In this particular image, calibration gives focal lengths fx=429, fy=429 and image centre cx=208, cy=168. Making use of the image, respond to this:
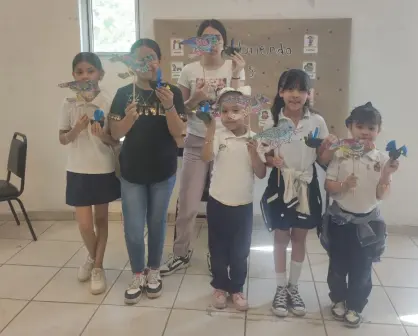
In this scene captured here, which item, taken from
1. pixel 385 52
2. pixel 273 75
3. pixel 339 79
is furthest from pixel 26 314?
pixel 385 52

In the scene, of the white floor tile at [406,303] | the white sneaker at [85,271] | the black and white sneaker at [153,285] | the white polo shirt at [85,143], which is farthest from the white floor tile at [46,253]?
A: the white floor tile at [406,303]

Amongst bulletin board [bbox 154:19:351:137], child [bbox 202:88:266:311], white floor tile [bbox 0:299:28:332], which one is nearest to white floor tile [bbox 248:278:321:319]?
child [bbox 202:88:266:311]

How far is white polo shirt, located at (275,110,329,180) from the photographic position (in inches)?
79.1

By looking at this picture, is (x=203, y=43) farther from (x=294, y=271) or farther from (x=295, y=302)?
(x=295, y=302)

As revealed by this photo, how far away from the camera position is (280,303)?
7.12 feet

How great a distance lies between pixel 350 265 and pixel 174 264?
107cm

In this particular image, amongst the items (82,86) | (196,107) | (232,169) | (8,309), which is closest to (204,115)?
(232,169)

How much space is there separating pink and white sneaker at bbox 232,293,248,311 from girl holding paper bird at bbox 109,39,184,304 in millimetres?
438

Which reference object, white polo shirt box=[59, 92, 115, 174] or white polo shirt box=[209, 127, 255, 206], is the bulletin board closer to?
white polo shirt box=[59, 92, 115, 174]

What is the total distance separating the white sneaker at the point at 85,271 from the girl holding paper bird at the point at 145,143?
360mm

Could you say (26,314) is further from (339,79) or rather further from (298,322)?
(339,79)

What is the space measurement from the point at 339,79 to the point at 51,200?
2.49m

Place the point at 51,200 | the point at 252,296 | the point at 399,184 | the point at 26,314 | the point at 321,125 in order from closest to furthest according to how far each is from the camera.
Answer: the point at 321,125
the point at 26,314
the point at 252,296
the point at 399,184
the point at 51,200

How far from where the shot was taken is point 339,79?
10.3 feet
